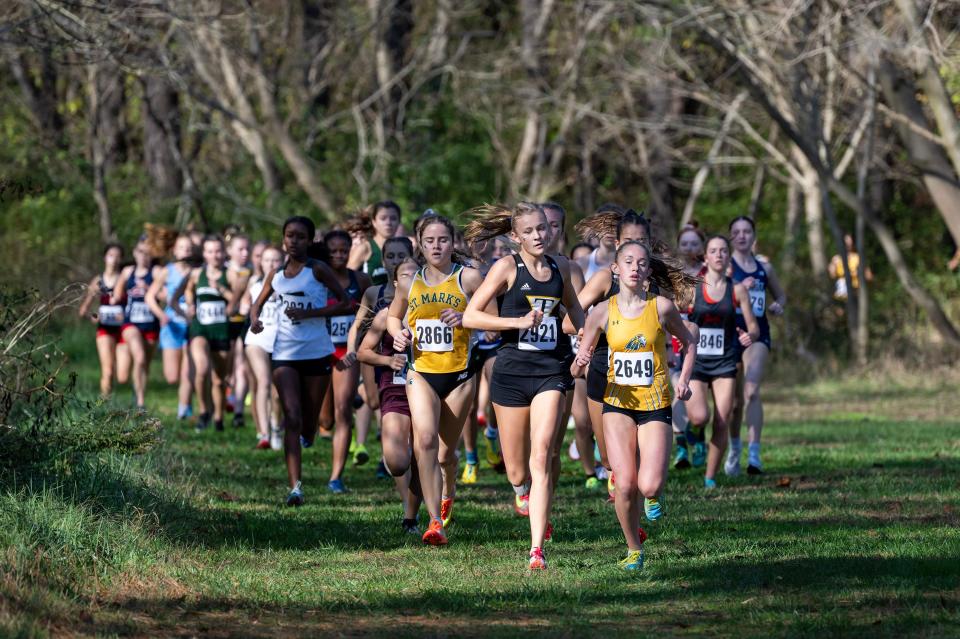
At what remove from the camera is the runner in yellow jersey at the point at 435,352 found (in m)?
9.38

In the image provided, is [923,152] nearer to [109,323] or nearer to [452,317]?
[109,323]

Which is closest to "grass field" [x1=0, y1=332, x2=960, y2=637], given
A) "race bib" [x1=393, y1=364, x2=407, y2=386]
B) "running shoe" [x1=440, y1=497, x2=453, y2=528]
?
"running shoe" [x1=440, y1=497, x2=453, y2=528]

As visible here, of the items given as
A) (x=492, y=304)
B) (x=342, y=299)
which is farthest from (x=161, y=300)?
(x=492, y=304)

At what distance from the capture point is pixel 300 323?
37.9ft

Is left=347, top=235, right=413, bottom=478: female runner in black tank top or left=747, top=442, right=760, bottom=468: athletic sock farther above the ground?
left=347, top=235, right=413, bottom=478: female runner in black tank top

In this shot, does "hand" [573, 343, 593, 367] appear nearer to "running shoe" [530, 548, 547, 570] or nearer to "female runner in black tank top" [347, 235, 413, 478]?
"running shoe" [530, 548, 547, 570]

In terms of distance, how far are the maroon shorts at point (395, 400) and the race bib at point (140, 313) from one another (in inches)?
322

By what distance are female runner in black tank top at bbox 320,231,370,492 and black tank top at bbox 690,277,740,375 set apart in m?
2.71

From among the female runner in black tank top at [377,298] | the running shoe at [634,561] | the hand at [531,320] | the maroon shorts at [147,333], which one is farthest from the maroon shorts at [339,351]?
the maroon shorts at [147,333]

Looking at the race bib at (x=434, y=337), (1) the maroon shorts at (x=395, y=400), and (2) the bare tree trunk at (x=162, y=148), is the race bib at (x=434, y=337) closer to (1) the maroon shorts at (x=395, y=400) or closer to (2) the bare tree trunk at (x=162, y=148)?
(1) the maroon shorts at (x=395, y=400)

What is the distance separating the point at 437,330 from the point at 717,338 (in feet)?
11.8

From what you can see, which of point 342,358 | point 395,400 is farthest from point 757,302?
point 395,400

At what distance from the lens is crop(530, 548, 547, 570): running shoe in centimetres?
859

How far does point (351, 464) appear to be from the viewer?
14188mm
